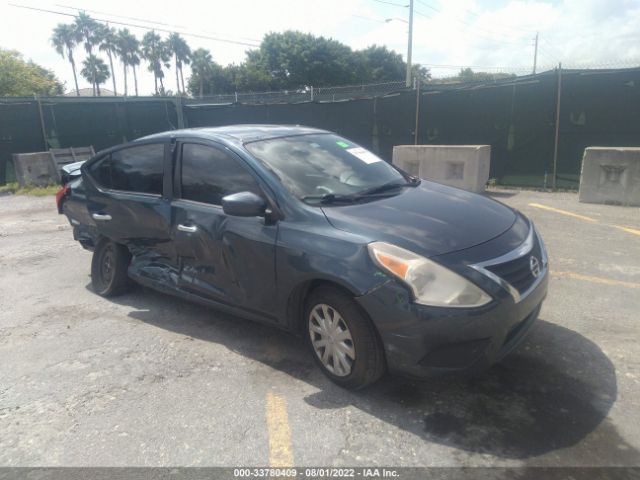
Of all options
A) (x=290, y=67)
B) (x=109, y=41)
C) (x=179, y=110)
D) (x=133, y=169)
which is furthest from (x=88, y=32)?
(x=133, y=169)

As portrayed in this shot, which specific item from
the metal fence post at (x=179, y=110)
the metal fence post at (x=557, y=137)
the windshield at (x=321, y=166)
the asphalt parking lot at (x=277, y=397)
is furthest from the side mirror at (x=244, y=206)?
the metal fence post at (x=179, y=110)

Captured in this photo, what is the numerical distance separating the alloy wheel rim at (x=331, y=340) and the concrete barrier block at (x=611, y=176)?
23.2ft

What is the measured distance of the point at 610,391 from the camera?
295cm

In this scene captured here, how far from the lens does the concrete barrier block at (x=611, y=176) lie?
7.98 metres

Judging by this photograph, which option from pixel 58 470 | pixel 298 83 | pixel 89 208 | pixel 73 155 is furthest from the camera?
pixel 298 83

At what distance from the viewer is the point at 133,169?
456cm

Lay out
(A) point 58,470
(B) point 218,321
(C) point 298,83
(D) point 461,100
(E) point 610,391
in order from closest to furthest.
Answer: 1. (A) point 58,470
2. (E) point 610,391
3. (B) point 218,321
4. (D) point 461,100
5. (C) point 298,83

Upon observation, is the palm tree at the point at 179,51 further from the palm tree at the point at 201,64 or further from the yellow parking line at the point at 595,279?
the yellow parking line at the point at 595,279

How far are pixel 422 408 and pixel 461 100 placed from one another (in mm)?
9110

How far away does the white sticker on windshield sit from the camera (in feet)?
13.5

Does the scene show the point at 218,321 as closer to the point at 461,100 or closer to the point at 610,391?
the point at 610,391

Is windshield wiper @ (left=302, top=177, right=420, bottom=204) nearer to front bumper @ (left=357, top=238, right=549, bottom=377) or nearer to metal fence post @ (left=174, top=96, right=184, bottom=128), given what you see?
front bumper @ (left=357, top=238, right=549, bottom=377)

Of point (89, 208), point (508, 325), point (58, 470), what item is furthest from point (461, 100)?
point (58, 470)

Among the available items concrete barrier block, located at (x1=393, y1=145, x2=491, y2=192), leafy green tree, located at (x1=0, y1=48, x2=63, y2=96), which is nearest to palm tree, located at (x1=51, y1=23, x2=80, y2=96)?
leafy green tree, located at (x1=0, y1=48, x2=63, y2=96)
